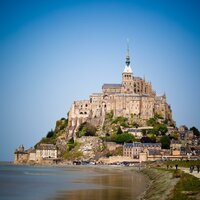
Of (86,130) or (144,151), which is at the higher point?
(86,130)

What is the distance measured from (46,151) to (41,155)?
244 cm

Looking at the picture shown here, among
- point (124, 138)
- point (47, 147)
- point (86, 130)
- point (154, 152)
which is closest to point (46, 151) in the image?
point (47, 147)

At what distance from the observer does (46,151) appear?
108 metres

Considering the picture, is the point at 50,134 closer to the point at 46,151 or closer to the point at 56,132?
the point at 56,132

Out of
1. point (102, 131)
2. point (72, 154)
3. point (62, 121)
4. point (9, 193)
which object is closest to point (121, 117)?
point (102, 131)

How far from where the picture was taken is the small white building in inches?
4218

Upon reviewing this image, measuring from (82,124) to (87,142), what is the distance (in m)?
10.7

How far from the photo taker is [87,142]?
10412cm

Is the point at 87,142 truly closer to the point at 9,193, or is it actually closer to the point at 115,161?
the point at 115,161

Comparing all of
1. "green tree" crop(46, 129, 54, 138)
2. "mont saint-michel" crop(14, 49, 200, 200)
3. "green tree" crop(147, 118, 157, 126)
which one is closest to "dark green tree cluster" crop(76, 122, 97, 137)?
"mont saint-michel" crop(14, 49, 200, 200)

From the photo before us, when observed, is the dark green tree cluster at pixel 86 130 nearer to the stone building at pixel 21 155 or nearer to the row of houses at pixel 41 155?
the row of houses at pixel 41 155

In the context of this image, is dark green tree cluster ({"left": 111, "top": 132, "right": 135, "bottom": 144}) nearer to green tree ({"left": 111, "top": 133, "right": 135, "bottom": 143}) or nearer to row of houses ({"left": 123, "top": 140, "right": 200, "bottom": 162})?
green tree ({"left": 111, "top": 133, "right": 135, "bottom": 143})

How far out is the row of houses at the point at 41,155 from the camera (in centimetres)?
10731

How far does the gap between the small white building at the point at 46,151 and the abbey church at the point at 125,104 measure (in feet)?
27.9
